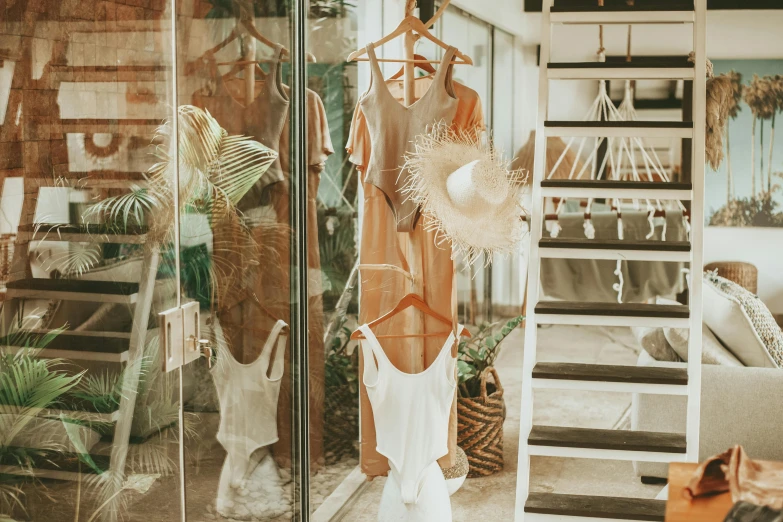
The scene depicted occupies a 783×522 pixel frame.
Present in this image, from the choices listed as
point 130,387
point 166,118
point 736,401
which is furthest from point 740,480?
point 736,401

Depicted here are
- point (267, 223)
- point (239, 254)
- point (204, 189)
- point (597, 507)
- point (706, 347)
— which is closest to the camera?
point (204, 189)

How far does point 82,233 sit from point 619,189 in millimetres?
1767

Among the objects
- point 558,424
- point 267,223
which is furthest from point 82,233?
point 558,424

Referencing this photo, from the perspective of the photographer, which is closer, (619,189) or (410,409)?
(410,409)

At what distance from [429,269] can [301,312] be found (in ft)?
1.43

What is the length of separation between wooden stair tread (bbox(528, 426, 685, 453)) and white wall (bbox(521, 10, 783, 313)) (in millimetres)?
4466

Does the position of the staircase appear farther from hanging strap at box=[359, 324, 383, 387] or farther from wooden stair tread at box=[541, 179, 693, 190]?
wooden stair tread at box=[541, 179, 693, 190]

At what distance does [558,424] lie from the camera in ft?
14.2

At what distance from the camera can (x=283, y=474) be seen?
8.20ft

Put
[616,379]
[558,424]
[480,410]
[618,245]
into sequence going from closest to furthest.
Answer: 1. [616,379]
2. [618,245]
3. [480,410]
4. [558,424]

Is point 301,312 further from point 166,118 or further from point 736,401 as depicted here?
point 736,401

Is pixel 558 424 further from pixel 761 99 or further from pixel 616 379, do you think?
pixel 761 99

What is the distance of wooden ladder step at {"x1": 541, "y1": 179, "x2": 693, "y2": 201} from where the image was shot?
2.67 m

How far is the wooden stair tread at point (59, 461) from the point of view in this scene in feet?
4.59
